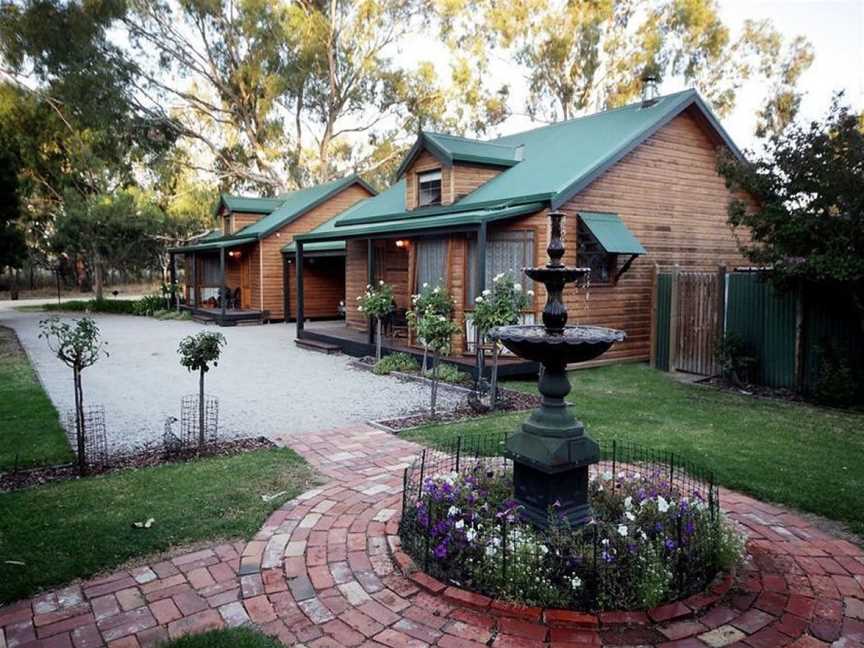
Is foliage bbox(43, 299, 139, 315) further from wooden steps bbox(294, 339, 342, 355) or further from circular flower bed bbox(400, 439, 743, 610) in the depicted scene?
circular flower bed bbox(400, 439, 743, 610)

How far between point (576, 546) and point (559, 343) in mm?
1195

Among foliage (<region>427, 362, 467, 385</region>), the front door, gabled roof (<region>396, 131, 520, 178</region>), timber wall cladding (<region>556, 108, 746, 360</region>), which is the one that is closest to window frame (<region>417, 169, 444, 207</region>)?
gabled roof (<region>396, 131, 520, 178</region>)

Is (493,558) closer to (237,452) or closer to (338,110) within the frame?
(237,452)

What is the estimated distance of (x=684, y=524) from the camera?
361 centimetres

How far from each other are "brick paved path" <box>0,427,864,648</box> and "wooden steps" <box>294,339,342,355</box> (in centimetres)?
1043

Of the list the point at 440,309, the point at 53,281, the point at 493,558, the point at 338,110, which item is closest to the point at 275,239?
the point at 338,110

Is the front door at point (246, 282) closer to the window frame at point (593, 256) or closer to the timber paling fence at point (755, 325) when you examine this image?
the window frame at point (593, 256)

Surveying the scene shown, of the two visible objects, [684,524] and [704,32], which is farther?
[704,32]

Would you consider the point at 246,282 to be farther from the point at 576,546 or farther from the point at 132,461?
the point at 576,546

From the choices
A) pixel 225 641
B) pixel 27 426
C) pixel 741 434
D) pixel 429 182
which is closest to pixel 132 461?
pixel 27 426

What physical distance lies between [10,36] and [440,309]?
27.6 meters

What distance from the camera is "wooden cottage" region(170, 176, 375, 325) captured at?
72.5 ft

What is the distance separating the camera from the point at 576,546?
3.38 metres

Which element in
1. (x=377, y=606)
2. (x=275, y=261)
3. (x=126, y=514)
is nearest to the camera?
(x=377, y=606)
